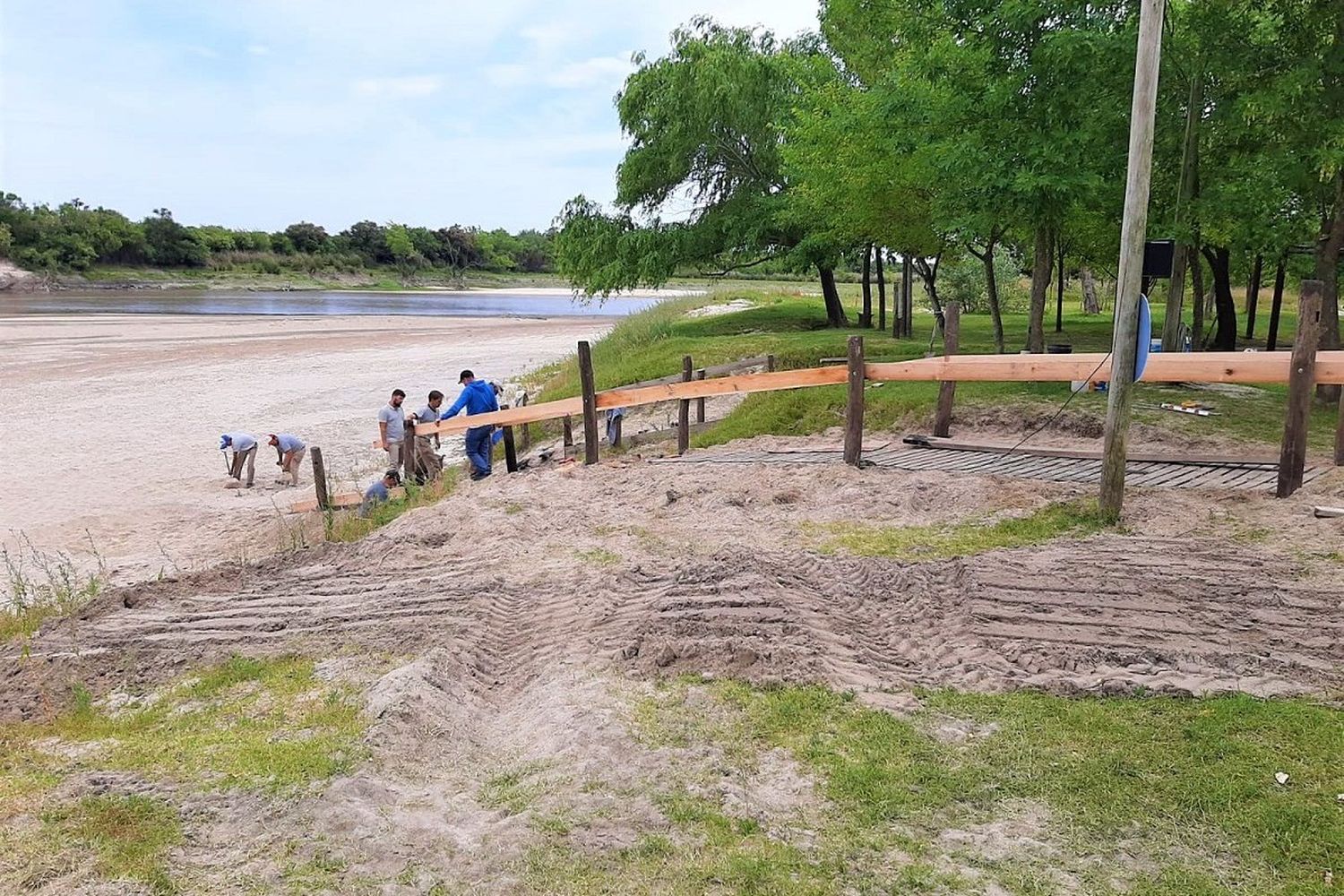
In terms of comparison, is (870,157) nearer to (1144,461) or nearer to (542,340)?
(1144,461)

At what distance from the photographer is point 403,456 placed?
1454 cm

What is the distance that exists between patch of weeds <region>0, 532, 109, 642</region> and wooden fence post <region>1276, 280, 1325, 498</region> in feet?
33.4

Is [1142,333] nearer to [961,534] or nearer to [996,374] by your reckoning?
[961,534]

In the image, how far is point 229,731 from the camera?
518 cm

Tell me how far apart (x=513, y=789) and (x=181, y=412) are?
22.3 meters

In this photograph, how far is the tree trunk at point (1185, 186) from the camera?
12.0 meters

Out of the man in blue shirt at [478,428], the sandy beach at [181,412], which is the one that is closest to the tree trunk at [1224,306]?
the man in blue shirt at [478,428]

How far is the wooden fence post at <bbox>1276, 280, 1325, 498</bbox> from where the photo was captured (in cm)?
771

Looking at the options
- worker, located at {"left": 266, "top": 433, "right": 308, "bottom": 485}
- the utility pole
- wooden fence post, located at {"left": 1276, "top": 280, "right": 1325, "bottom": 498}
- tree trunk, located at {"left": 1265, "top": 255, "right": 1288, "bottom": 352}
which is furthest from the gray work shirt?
tree trunk, located at {"left": 1265, "top": 255, "right": 1288, "bottom": 352}

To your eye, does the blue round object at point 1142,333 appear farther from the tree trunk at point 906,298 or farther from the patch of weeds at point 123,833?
the tree trunk at point 906,298

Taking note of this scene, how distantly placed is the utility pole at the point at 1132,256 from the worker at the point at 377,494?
8624mm

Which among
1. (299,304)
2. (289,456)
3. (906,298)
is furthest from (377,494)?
(299,304)

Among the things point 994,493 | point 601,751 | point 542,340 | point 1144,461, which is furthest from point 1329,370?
point 542,340

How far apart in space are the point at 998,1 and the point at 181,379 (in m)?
25.8
